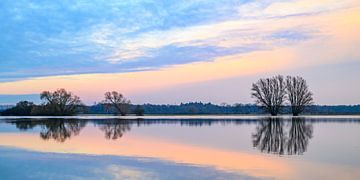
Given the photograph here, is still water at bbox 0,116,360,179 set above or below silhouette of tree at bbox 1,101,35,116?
below

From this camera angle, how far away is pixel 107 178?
31.9ft

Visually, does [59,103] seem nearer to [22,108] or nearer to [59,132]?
[22,108]

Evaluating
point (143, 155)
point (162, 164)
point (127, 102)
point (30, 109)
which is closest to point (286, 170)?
point (162, 164)

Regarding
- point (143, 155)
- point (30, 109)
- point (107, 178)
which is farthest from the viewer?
point (30, 109)

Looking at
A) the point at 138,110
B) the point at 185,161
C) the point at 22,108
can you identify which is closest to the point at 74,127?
the point at 185,161

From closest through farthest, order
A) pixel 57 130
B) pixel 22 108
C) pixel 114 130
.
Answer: pixel 114 130
pixel 57 130
pixel 22 108

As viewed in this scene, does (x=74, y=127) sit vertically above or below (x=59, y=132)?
above

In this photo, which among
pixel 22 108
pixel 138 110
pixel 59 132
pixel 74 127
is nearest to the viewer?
pixel 59 132

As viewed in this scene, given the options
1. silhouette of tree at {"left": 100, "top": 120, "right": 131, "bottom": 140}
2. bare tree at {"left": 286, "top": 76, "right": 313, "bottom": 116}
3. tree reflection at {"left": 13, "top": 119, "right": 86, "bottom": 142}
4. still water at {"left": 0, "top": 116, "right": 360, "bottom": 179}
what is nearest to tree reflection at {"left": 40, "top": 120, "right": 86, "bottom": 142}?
tree reflection at {"left": 13, "top": 119, "right": 86, "bottom": 142}

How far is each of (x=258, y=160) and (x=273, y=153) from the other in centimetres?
211

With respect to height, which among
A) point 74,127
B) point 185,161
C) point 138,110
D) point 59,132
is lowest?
point 185,161

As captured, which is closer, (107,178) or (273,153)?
(107,178)

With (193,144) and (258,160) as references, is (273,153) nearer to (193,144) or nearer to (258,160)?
(258,160)

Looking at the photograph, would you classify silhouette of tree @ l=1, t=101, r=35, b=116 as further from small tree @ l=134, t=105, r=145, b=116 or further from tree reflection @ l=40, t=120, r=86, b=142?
tree reflection @ l=40, t=120, r=86, b=142
